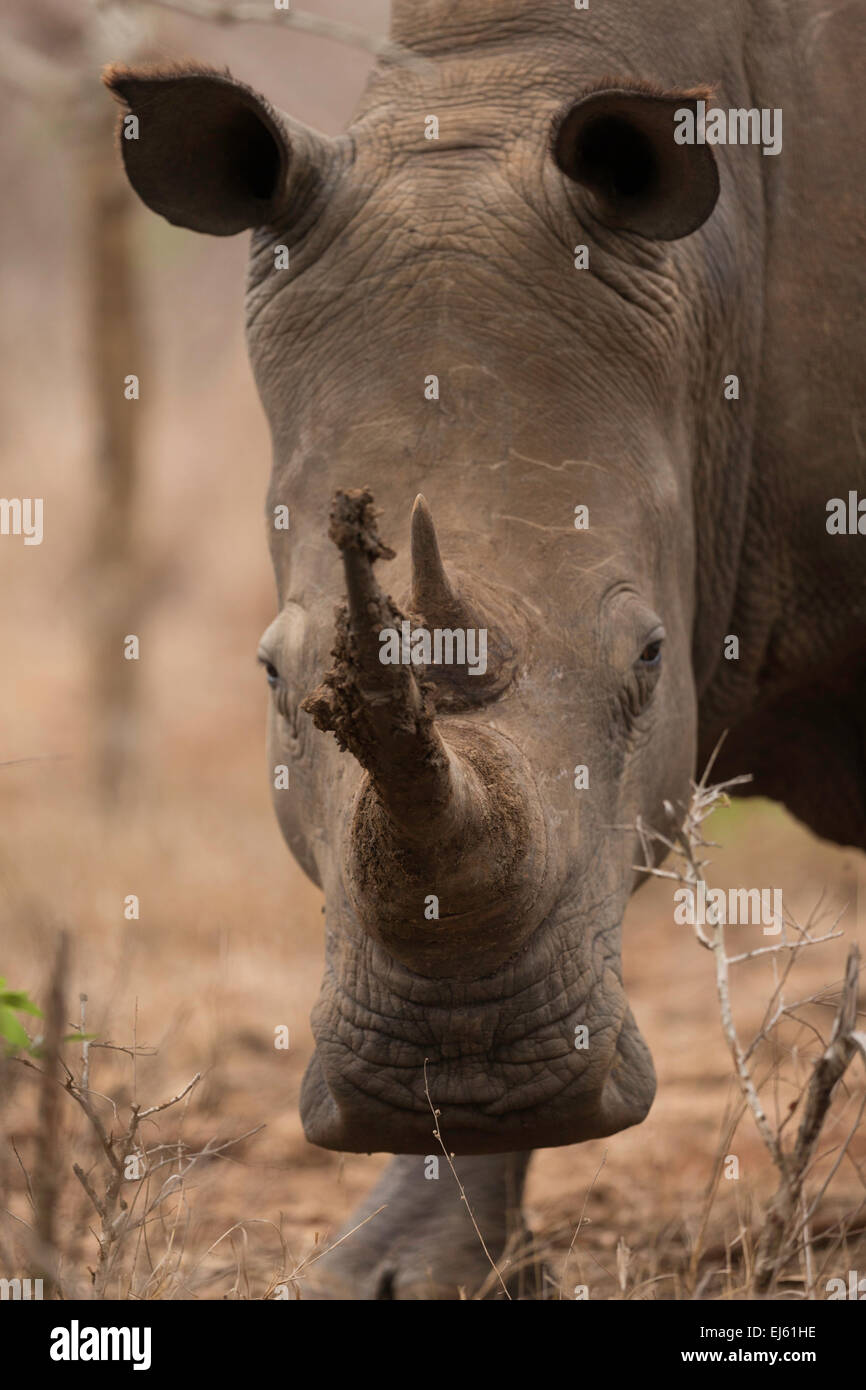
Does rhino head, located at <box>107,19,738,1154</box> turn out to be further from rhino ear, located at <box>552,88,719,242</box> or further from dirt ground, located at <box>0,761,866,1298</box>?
dirt ground, located at <box>0,761,866,1298</box>

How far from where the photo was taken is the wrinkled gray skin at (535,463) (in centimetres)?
368

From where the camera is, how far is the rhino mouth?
3.68 m

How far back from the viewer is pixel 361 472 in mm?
4125

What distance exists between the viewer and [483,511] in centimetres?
397

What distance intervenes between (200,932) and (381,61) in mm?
5683

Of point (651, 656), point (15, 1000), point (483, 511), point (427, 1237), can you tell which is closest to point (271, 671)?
point (483, 511)

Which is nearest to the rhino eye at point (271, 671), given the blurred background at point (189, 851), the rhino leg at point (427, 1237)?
the blurred background at point (189, 851)

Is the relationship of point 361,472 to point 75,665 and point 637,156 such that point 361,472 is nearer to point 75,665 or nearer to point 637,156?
point 637,156

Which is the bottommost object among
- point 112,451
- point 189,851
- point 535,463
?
point 535,463

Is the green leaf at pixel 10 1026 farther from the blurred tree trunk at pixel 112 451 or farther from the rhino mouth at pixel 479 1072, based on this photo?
the blurred tree trunk at pixel 112 451

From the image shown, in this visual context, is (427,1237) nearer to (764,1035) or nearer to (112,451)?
(764,1035)

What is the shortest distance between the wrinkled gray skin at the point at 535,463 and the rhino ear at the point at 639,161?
1cm

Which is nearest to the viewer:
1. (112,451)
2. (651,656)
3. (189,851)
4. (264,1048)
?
(651,656)

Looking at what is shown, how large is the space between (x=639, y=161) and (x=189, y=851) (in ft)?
24.5
